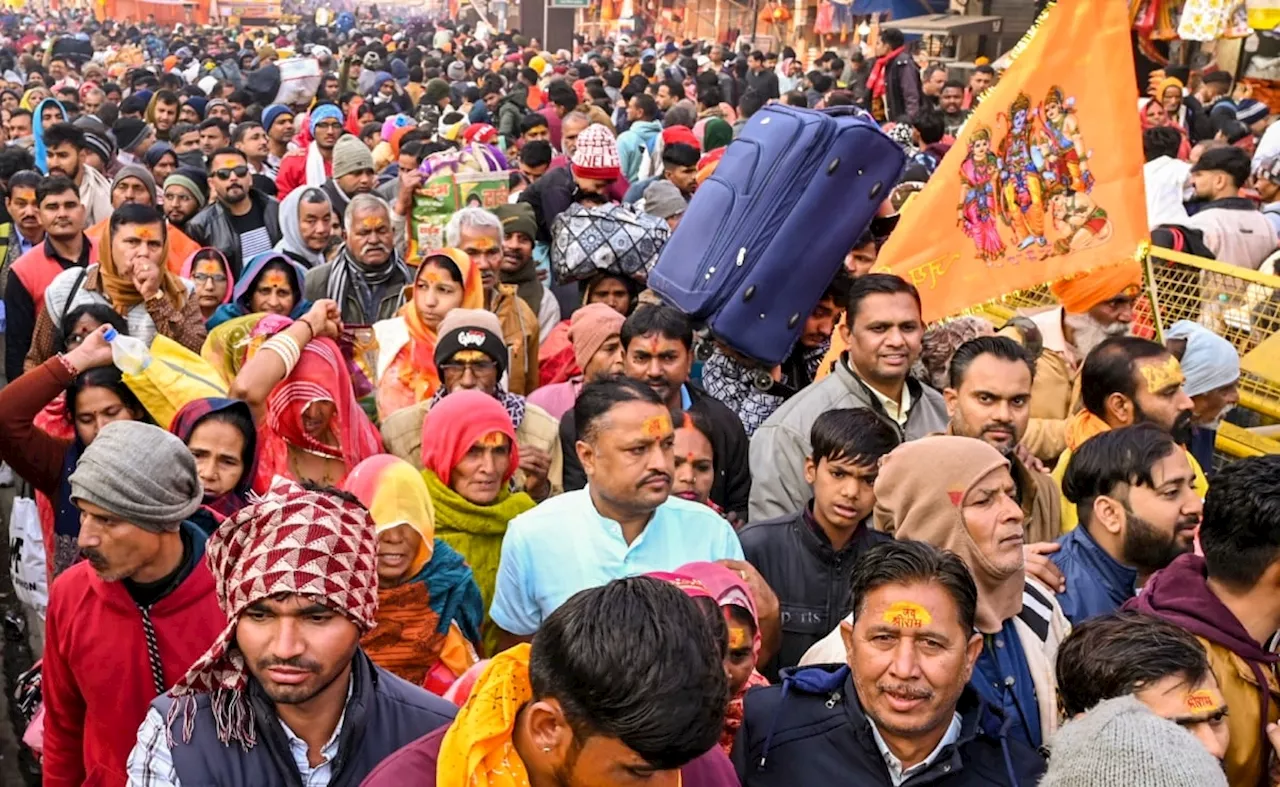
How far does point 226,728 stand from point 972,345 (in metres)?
2.67

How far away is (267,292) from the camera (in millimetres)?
5668

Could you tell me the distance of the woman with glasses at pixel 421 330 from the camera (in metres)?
5.34

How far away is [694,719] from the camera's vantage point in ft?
6.72

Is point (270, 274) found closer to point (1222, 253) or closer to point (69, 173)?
point (69, 173)

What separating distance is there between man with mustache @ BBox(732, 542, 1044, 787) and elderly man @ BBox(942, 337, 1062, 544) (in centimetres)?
144

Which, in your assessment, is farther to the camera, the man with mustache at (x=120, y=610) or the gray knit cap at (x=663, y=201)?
the gray knit cap at (x=663, y=201)

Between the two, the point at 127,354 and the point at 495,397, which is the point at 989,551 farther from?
the point at 127,354

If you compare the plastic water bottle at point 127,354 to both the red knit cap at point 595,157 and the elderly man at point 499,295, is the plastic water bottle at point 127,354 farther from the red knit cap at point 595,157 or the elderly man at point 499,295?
the red knit cap at point 595,157

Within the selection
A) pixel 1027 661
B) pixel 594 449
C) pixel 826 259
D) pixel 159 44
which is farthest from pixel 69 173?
pixel 159 44

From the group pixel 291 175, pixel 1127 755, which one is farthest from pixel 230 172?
pixel 1127 755

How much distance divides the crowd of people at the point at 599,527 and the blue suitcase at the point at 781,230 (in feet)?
0.56

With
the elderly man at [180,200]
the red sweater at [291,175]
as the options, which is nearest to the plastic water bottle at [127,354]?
the elderly man at [180,200]

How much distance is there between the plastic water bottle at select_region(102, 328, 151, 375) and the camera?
4219mm

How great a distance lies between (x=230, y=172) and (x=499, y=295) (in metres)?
2.43
